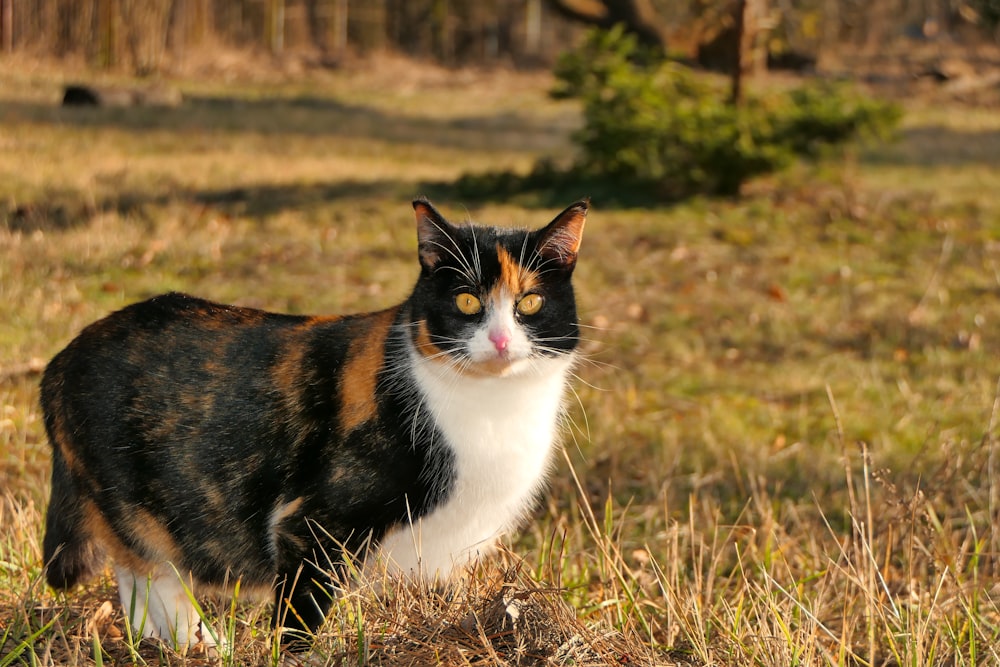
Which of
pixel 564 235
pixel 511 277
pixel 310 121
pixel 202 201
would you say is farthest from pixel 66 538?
pixel 310 121

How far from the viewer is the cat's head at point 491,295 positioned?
3014 millimetres

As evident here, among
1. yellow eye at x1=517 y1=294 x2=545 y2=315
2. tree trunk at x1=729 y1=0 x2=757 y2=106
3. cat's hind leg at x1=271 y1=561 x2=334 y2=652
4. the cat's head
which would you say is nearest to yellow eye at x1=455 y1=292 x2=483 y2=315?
the cat's head

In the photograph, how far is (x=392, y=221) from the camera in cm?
945

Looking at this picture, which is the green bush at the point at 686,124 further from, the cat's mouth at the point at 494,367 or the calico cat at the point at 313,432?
the cat's mouth at the point at 494,367

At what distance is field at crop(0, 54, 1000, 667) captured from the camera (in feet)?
9.88

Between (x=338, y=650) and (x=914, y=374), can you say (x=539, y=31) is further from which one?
(x=338, y=650)

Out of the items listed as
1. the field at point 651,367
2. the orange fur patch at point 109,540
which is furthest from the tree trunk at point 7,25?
the orange fur patch at point 109,540

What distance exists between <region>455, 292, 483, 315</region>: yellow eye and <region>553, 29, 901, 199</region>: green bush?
7076 mm

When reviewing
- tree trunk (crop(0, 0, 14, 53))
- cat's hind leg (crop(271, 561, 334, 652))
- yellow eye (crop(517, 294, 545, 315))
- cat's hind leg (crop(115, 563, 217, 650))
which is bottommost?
cat's hind leg (crop(115, 563, 217, 650))

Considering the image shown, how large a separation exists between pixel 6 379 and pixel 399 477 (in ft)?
10.9

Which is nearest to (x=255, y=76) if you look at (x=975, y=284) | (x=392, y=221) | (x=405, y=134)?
(x=405, y=134)

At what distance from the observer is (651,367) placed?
6.89 metres

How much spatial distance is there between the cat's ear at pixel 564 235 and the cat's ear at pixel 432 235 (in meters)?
0.26

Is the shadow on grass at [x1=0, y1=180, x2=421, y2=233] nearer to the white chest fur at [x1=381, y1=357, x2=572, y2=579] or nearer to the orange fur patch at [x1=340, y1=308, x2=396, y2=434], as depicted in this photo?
the orange fur patch at [x1=340, y1=308, x2=396, y2=434]
